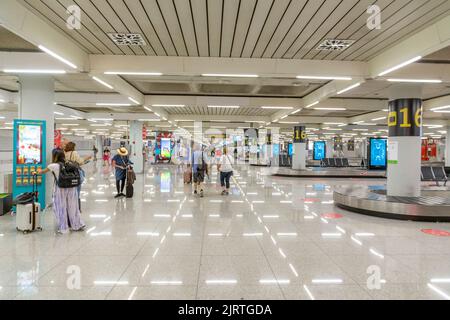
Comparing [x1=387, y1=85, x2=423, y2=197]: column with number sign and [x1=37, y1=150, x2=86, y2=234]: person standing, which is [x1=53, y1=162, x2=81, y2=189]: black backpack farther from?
[x1=387, y1=85, x2=423, y2=197]: column with number sign

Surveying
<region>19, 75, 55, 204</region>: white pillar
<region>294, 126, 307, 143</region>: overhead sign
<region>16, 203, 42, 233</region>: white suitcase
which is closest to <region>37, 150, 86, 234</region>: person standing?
<region>16, 203, 42, 233</region>: white suitcase

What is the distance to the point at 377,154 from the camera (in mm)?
20000

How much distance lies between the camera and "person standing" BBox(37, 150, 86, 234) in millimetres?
6603

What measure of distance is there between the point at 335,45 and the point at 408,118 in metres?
3.59

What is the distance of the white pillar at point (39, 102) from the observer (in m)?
9.35

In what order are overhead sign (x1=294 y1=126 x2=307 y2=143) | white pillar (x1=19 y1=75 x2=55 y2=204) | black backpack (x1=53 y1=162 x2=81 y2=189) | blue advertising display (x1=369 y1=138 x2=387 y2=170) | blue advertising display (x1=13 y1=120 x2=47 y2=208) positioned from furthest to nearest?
overhead sign (x1=294 y1=126 x2=307 y2=143) < blue advertising display (x1=369 y1=138 x2=387 y2=170) < white pillar (x1=19 y1=75 x2=55 y2=204) < blue advertising display (x1=13 y1=120 x2=47 y2=208) < black backpack (x1=53 y1=162 x2=81 y2=189)

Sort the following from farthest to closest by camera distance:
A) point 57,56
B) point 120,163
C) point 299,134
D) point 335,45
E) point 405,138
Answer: point 299,134
point 120,163
point 405,138
point 335,45
point 57,56

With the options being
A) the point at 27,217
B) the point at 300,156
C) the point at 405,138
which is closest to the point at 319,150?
the point at 300,156

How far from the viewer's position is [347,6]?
5648mm

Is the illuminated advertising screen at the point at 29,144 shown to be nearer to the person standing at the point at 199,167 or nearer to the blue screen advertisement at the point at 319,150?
the person standing at the point at 199,167

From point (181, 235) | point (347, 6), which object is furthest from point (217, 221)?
point (347, 6)

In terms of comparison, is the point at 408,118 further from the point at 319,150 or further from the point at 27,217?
the point at 319,150
